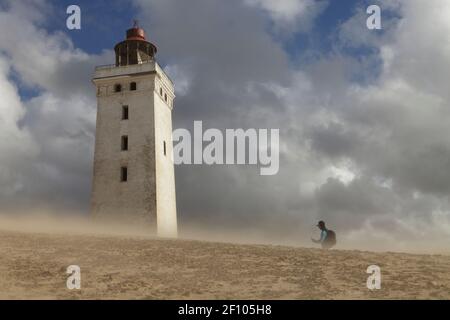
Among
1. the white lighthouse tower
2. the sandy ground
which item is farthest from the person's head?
the white lighthouse tower

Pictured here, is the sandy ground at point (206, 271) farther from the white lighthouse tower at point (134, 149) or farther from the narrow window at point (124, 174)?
the narrow window at point (124, 174)

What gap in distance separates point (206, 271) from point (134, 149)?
19.9 m

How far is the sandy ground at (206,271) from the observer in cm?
1223

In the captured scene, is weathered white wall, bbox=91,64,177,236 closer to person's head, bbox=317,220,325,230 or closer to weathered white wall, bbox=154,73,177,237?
weathered white wall, bbox=154,73,177,237

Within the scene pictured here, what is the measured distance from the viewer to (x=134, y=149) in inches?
1297

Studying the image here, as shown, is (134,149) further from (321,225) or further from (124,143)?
(321,225)

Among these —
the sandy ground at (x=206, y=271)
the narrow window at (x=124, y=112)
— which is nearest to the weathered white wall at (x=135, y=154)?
the narrow window at (x=124, y=112)

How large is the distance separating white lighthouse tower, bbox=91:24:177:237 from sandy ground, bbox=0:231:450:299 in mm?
13069

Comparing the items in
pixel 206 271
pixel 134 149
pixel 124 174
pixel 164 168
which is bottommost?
pixel 206 271

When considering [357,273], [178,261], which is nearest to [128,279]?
[178,261]

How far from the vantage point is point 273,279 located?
1351 centimetres

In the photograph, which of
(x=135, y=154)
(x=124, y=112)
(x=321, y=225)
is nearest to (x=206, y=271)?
(x=321, y=225)
